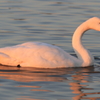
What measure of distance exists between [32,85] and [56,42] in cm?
453

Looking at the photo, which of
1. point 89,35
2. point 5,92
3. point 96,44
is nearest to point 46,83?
point 5,92

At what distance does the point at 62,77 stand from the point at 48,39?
3939mm

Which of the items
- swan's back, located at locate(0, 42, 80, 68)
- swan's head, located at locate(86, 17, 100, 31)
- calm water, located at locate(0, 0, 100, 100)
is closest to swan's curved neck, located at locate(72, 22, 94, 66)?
swan's head, located at locate(86, 17, 100, 31)

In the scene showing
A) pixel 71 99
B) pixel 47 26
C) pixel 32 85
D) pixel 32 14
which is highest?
pixel 32 14

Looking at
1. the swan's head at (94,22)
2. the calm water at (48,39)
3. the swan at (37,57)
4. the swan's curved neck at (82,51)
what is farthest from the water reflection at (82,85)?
the swan's head at (94,22)

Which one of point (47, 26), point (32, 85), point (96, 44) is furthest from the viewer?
point (47, 26)

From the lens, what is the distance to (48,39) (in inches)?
578

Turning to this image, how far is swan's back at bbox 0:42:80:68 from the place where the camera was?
453 inches

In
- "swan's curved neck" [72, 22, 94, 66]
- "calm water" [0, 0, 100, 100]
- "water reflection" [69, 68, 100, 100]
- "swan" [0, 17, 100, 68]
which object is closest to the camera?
"water reflection" [69, 68, 100, 100]

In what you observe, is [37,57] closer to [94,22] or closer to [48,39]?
[94,22]

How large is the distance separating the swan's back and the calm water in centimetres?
16

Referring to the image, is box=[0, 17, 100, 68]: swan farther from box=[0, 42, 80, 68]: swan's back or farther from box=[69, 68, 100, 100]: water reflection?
box=[69, 68, 100, 100]: water reflection

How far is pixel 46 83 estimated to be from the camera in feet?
33.6

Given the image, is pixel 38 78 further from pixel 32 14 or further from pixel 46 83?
pixel 32 14
